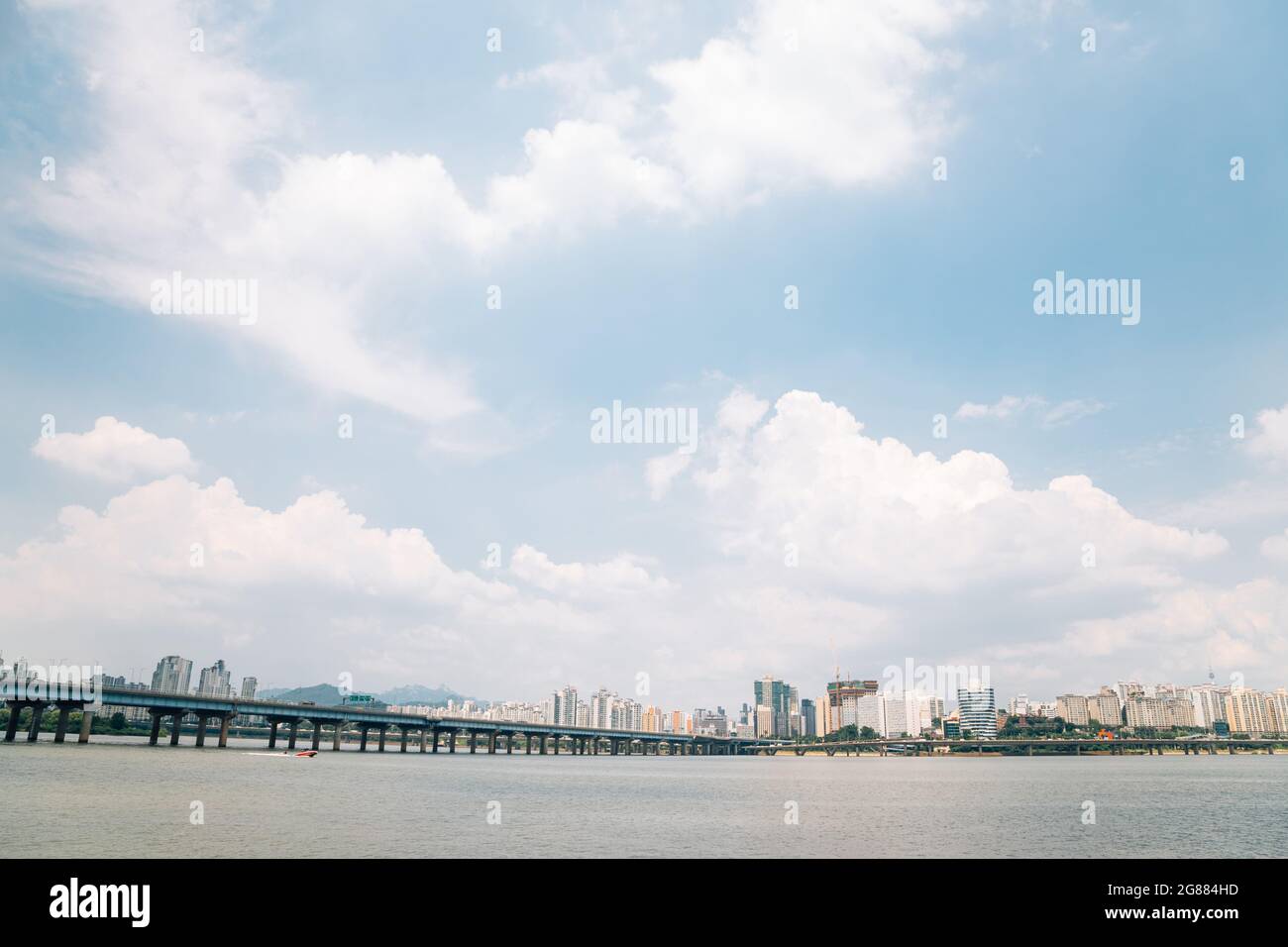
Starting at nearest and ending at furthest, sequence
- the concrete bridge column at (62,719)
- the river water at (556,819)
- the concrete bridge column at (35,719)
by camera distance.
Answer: the river water at (556,819) < the concrete bridge column at (35,719) < the concrete bridge column at (62,719)

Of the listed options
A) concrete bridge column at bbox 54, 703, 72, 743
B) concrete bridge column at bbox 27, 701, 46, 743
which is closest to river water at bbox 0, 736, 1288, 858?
concrete bridge column at bbox 54, 703, 72, 743

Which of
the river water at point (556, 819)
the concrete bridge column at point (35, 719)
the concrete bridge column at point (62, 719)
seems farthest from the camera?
the concrete bridge column at point (62, 719)

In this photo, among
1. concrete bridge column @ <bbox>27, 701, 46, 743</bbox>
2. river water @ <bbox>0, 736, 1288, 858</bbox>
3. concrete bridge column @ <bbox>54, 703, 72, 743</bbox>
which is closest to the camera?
river water @ <bbox>0, 736, 1288, 858</bbox>

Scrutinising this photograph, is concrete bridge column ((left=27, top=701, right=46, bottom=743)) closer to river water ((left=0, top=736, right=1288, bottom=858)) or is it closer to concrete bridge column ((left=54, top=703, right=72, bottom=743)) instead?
concrete bridge column ((left=54, top=703, right=72, bottom=743))

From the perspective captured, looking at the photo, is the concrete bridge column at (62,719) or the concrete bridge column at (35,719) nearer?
the concrete bridge column at (35,719)

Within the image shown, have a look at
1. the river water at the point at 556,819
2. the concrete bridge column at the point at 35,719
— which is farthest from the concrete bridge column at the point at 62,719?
the river water at the point at 556,819

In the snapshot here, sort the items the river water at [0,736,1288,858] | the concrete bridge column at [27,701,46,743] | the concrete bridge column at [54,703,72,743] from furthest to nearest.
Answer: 1. the concrete bridge column at [54,703,72,743]
2. the concrete bridge column at [27,701,46,743]
3. the river water at [0,736,1288,858]

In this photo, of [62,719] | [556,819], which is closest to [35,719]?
[62,719]

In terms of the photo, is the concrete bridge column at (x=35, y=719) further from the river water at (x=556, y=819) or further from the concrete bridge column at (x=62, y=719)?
the river water at (x=556, y=819)

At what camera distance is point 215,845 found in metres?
44.2
